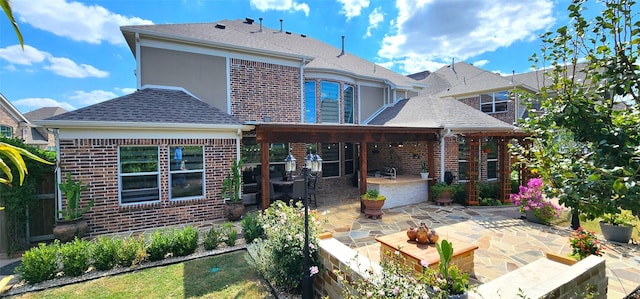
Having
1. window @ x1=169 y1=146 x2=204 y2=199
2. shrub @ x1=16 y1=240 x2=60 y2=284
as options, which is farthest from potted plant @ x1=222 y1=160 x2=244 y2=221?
shrub @ x1=16 y1=240 x2=60 y2=284

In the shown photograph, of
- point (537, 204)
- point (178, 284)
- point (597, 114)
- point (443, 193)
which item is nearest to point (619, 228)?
point (537, 204)

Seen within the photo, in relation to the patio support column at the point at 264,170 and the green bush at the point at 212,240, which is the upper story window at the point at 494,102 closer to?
the patio support column at the point at 264,170

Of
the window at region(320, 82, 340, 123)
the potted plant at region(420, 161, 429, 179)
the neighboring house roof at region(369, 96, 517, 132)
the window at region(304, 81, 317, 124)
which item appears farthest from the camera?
the window at region(320, 82, 340, 123)

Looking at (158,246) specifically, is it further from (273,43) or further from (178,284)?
(273,43)

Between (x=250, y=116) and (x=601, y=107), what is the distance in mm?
10036

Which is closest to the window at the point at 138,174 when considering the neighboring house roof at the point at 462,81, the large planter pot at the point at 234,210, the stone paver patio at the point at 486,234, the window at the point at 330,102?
the large planter pot at the point at 234,210

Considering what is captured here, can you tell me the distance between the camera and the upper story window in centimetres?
1761

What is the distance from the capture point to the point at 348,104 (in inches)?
547

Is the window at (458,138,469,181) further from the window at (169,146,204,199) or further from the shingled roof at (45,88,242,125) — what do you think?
the window at (169,146,204,199)

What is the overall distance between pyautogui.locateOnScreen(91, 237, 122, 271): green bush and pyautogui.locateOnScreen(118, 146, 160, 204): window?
246cm

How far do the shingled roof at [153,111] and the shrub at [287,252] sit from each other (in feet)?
15.2

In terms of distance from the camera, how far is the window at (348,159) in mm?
14148

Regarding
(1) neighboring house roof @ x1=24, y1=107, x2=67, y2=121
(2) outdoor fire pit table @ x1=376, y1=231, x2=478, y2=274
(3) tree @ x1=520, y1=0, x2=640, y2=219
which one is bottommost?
(2) outdoor fire pit table @ x1=376, y1=231, x2=478, y2=274

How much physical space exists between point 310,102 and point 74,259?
980 centimetres
